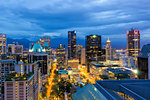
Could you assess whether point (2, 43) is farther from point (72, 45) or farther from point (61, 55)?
point (72, 45)

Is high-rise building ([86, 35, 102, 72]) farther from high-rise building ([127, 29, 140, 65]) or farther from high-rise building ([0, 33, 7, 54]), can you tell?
high-rise building ([0, 33, 7, 54])

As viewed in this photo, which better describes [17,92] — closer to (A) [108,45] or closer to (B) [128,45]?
(B) [128,45]

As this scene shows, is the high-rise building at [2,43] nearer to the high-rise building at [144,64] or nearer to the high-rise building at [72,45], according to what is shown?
the high-rise building at [72,45]

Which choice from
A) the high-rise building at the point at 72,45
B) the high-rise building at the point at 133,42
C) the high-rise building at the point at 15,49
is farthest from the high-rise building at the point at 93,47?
the high-rise building at the point at 15,49

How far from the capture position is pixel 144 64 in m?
27.2

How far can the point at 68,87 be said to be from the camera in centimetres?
3325

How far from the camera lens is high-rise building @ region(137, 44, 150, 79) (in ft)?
87.1

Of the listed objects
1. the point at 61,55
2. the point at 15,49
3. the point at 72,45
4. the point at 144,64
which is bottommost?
the point at 61,55

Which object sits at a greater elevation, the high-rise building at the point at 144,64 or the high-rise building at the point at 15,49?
the high-rise building at the point at 15,49

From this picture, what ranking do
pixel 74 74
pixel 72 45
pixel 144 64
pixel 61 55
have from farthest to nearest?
pixel 72 45
pixel 61 55
pixel 74 74
pixel 144 64

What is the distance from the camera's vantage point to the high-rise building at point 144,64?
1045 inches

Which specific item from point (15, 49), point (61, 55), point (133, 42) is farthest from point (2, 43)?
point (133, 42)

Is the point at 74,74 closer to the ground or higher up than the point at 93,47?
closer to the ground

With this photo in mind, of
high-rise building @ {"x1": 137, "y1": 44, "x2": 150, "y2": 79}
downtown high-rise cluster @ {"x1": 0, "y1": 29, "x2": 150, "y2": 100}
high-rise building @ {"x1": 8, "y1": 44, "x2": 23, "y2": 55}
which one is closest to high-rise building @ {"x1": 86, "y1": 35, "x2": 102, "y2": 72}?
downtown high-rise cluster @ {"x1": 0, "y1": 29, "x2": 150, "y2": 100}
